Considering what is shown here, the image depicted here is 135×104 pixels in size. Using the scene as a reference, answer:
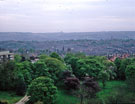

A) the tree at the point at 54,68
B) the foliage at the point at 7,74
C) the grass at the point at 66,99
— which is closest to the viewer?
the grass at the point at 66,99

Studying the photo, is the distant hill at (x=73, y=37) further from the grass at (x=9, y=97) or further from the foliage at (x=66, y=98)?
the foliage at (x=66, y=98)

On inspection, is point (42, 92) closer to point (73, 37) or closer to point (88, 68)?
point (88, 68)

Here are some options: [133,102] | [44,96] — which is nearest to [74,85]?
[44,96]

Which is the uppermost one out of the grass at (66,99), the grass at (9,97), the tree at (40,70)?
the tree at (40,70)

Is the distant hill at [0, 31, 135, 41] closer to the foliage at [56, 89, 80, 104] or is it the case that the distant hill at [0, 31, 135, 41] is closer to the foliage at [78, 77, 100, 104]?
the foliage at [56, 89, 80, 104]

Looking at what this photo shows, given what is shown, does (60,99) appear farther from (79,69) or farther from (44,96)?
(79,69)

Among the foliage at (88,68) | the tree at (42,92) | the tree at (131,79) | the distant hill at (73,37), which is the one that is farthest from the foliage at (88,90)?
the distant hill at (73,37)

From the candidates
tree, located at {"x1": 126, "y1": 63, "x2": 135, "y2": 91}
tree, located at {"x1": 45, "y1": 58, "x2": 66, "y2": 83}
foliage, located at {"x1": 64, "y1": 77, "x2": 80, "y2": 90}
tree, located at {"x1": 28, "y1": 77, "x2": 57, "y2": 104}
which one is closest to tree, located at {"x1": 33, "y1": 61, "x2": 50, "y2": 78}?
tree, located at {"x1": 45, "y1": 58, "x2": 66, "y2": 83}
